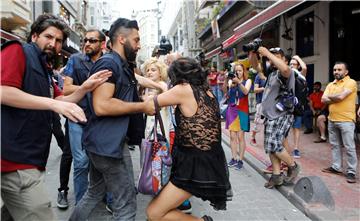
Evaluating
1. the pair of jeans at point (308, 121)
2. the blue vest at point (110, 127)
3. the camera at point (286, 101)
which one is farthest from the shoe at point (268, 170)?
the pair of jeans at point (308, 121)

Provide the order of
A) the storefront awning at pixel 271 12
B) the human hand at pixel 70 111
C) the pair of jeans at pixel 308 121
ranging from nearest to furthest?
1. the human hand at pixel 70 111
2. the storefront awning at pixel 271 12
3. the pair of jeans at pixel 308 121

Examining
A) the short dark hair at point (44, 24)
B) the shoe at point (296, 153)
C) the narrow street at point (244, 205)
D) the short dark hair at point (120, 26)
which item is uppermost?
the short dark hair at point (120, 26)

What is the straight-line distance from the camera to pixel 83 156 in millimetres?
4039

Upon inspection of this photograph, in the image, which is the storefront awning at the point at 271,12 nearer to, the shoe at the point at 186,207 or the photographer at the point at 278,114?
the photographer at the point at 278,114

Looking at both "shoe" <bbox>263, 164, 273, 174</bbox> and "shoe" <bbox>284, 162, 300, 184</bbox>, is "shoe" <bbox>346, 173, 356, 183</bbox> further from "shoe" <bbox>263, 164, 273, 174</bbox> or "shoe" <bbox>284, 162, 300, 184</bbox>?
"shoe" <bbox>263, 164, 273, 174</bbox>

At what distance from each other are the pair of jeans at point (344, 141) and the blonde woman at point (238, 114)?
1380 mm

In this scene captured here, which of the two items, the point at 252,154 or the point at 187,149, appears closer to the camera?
the point at 187,149

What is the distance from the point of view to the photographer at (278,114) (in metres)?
5.04

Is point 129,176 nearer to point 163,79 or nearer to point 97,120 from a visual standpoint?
point 97,120

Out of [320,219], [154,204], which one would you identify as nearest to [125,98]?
[154,204]

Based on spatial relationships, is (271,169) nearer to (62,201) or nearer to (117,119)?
(62,201)

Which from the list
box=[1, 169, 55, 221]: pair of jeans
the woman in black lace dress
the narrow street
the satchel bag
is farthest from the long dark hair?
the narrow street

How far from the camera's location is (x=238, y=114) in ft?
21.3

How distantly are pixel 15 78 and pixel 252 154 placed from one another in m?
5.91
